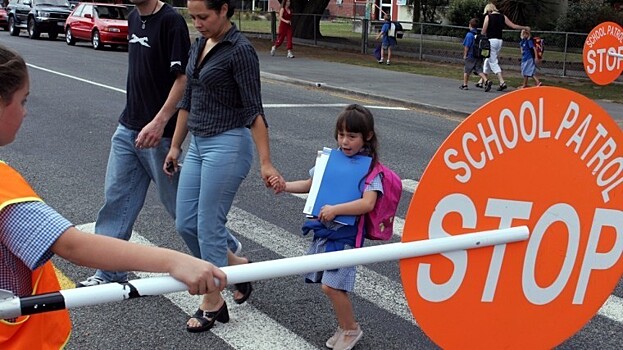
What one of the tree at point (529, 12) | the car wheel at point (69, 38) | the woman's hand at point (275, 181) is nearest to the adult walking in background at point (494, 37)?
A: the woman's hand at point (275, 181)

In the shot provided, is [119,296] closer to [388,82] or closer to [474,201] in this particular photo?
[474,201]

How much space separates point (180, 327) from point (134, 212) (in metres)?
0.87

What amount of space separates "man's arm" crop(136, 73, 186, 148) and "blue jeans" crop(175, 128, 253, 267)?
0.35m

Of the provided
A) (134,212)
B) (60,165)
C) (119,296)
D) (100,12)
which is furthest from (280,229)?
(100,12)

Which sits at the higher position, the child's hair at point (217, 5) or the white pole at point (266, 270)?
the child's hair at point (217, 5)

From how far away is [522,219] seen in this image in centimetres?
261

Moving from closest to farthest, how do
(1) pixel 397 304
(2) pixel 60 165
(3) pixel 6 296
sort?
1. (3) pixel 6 296
2. (1) pixel 397 304
3. (2) pixel 60 165

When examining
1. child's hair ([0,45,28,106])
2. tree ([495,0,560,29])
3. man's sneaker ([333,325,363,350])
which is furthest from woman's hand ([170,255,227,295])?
tree ([495,0,560,29])

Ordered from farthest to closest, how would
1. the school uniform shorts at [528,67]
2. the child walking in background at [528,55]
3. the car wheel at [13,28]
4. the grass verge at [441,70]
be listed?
1. the car wheel at [13,28]
2. the grass verge at [441,70]
3. the school uniform shorts at [528,67]
4. the child walking in background at [528,55]

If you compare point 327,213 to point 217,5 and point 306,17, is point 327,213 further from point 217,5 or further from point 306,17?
point 306,17

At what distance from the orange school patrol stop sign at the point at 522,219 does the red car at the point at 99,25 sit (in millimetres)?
24643

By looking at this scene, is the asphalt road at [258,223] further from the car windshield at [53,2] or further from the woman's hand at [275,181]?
the car windshield at [53,2]

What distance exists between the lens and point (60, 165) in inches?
329

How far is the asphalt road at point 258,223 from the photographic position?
13.8 feet
